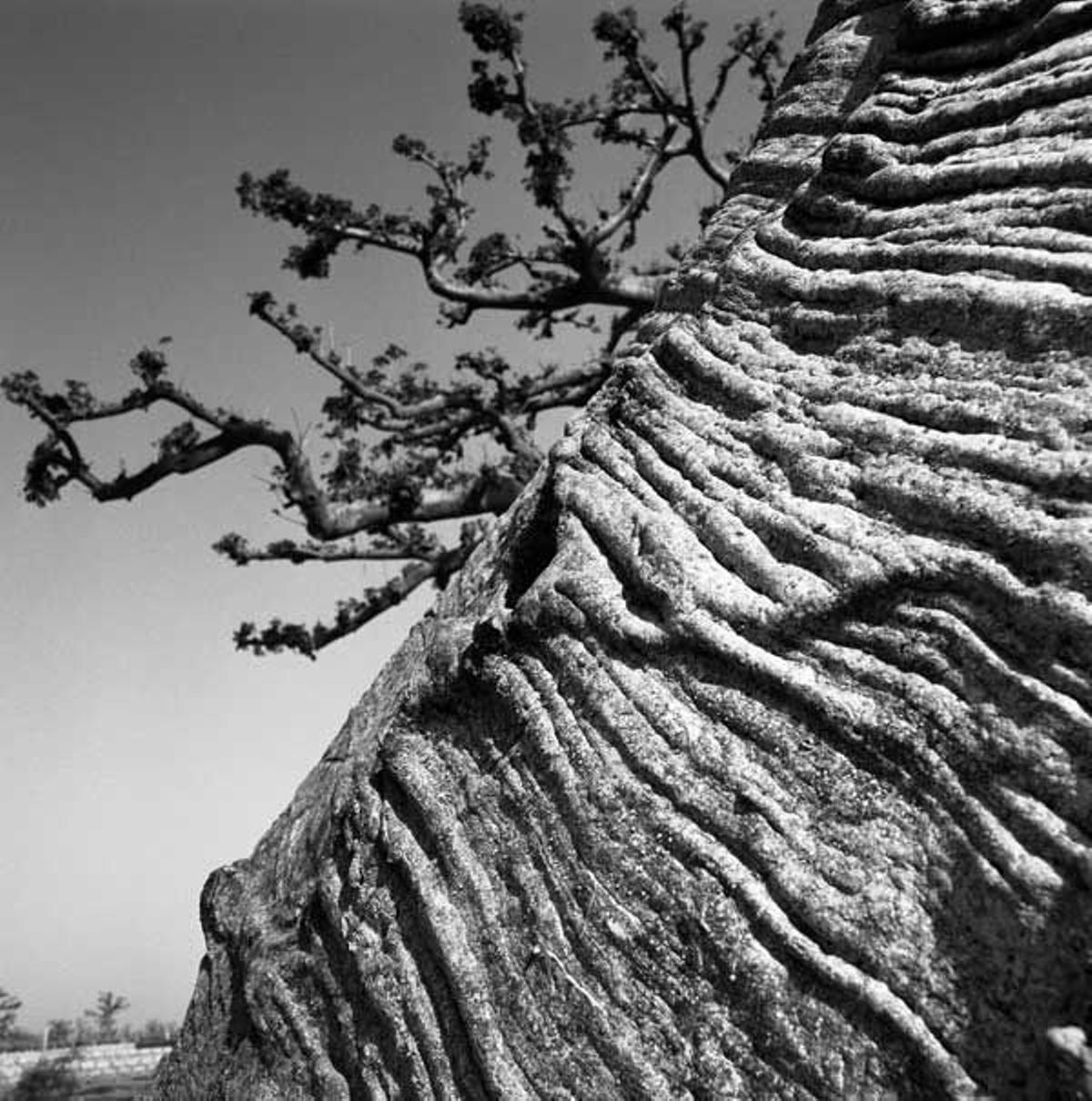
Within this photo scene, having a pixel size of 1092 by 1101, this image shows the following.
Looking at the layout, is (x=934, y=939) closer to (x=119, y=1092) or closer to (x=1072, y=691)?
(x=1072, y=691)

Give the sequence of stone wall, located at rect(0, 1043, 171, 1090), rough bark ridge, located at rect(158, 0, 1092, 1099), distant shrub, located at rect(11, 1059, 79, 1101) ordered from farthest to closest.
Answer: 1. stone wall, located at rect(0, 1043, 171, 1090)
2. distant shrub, located at rect(11, 1059, 79, 1101)
3. rough bark ridge, located at rect(158, 0, 1092, 1099)

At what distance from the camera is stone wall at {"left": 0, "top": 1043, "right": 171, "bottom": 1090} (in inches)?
513

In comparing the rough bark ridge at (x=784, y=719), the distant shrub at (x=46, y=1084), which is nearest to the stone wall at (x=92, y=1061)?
the distant shrub at (x=46, y=1084)

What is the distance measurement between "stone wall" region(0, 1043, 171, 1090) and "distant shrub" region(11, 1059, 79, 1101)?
134mm

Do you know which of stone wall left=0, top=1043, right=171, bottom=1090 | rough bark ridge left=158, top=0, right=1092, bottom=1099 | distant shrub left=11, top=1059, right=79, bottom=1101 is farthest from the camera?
stone wall left=0, top=1043, right=171, bottom=1090

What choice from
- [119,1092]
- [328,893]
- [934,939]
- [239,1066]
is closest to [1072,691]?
[934,939]

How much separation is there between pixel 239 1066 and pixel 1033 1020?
6.24 feet

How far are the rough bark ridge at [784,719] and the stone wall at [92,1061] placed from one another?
1093cm

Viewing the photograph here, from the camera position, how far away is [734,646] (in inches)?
108

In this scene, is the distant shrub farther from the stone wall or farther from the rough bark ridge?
the rough bark ridge

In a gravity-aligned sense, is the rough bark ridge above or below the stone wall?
below

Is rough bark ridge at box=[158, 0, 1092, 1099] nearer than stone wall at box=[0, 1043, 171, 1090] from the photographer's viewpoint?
Yes

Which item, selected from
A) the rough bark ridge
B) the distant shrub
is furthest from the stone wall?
the rough bark ridge

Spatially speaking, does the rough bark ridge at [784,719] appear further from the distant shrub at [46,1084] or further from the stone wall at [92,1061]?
the stone wall at [92,1061]
